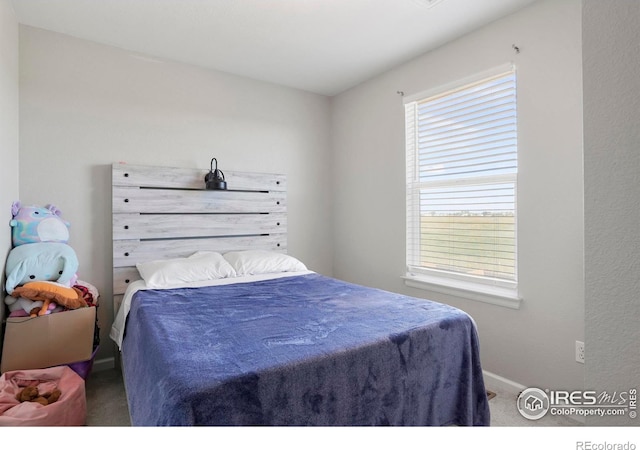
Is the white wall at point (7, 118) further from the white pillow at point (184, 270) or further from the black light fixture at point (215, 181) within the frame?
the black light fixture at point (215, 181)

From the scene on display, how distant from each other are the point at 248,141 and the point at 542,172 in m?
2.57

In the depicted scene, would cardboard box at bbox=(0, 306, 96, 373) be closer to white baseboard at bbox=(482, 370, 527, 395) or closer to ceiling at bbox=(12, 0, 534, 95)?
Result: ceiling at bbox=(12, 0, 534, 95)

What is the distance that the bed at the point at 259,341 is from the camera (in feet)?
4.29

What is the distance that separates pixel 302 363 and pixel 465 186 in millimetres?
2036

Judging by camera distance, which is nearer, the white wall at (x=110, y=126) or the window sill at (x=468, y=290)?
the window sill at (x=468, y=290)

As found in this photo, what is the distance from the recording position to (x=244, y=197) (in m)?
3.51

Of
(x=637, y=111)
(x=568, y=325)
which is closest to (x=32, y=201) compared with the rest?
(x=637, y=111)

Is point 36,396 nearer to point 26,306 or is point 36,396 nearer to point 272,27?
point 26,306

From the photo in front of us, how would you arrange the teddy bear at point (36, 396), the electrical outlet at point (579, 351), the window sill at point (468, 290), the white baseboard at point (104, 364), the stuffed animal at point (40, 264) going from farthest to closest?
the white baseboard at point (104, 364) → the window sill at point (468, 290) → the stuffed animal at point (40, 264) → the electrical outlet at point (579, 351) → the teddy bear at point (36, 396)

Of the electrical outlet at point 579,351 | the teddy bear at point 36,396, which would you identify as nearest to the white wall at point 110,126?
the teddy bear at point 36,396

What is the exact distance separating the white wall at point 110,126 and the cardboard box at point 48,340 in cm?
62

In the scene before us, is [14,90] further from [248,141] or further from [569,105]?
[569,105]

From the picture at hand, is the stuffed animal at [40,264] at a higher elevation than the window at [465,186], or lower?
lower
